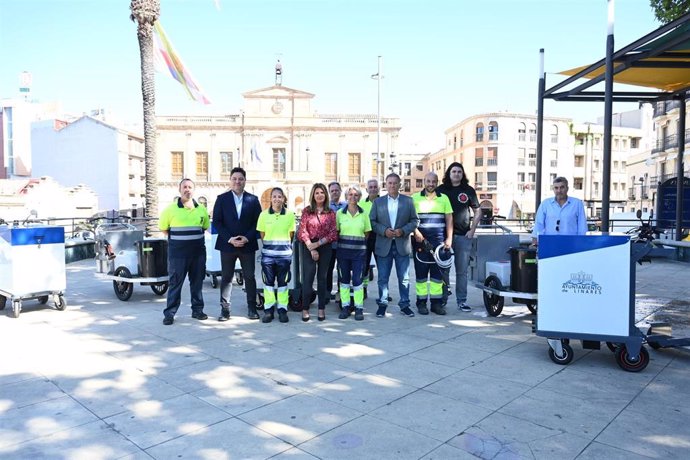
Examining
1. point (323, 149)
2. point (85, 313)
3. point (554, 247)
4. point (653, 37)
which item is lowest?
point (85, 313)

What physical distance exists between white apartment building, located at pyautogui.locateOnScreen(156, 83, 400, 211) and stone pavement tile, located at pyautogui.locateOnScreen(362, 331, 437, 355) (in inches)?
2220

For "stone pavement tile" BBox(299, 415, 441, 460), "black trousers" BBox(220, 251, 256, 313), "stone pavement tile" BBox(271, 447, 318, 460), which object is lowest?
"stone pavement tile" BBox(271, 447, 318, 460)

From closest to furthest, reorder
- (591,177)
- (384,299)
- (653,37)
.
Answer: (653,37) → (384,299) → (591,177)

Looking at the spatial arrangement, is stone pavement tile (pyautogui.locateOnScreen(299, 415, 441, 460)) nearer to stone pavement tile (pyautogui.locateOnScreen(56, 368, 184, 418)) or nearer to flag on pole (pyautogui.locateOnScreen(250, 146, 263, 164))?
stone pavement tile (pyautogui.locateOnScreen(56, 368, 184, 418))

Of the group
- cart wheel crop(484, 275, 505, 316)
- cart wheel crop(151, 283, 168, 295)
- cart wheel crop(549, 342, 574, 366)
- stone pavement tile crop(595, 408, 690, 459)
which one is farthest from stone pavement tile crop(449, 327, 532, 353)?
cart wheel crop(151, 283, 168, 295)

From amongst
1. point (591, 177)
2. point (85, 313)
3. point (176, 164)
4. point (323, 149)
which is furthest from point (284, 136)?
point (85, 313)

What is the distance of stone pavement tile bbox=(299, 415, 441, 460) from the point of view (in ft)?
10.7

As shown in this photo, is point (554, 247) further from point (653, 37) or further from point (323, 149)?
point (323, 149)

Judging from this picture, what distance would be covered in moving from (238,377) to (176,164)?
63913mm

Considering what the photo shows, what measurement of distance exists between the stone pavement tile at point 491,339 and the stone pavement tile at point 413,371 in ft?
2.65

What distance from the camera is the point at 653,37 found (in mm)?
6129

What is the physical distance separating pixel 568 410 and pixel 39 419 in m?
3.87

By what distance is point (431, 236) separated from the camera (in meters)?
7.40

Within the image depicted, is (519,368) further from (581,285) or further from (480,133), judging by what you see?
(480,133)
